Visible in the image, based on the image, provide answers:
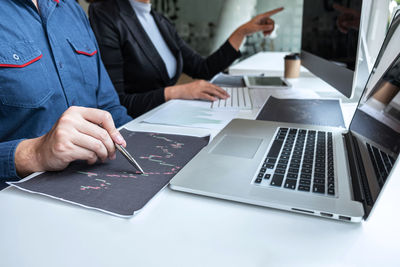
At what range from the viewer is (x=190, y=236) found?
0.35 metres

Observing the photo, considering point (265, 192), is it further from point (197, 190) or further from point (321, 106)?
point (321, 106)

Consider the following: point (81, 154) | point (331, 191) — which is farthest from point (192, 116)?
point (331, 191)

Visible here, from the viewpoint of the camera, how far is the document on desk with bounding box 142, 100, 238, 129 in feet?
2.53

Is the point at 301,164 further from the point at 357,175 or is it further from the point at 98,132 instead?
the point at 98,132

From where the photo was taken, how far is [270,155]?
52 centimetres

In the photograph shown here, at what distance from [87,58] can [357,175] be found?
2.59ft

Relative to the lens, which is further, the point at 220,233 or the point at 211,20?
the point at 211,20

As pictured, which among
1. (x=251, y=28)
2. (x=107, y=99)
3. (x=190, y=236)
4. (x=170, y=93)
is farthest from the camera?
(x=251, y=28)

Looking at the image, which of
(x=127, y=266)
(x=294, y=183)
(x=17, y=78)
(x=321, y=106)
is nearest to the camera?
(x=127, y=266)

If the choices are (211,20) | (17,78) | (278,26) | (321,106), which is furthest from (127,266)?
(211,20)

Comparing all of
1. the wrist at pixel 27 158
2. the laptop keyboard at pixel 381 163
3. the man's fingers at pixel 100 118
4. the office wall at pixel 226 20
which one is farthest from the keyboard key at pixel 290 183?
the office wall at pixel 226 20

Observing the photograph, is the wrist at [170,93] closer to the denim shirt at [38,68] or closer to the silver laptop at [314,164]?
the denim shirt at [38,68]

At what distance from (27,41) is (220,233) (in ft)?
2.17

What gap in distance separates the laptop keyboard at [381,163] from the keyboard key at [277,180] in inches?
4.8
